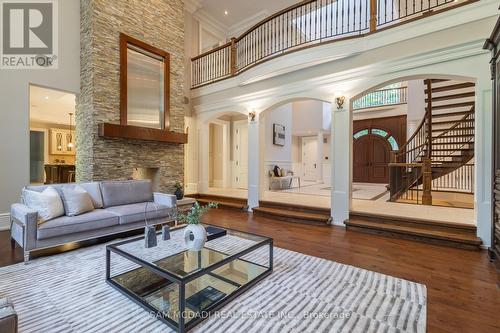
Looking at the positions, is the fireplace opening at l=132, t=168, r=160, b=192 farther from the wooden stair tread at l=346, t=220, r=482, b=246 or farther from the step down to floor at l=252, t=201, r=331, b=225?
the wooden stair tread at l=346, t=220, r=482, b=246

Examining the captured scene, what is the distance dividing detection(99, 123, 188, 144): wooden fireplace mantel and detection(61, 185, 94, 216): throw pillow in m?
1.63

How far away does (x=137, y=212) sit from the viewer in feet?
12.1

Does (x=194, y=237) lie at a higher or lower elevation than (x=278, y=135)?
lower

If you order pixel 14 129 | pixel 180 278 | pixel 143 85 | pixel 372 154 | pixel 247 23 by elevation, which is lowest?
pixel 180 278

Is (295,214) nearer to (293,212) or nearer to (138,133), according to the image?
(293,212)

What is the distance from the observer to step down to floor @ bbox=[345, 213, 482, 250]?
132 inches

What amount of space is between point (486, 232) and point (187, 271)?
396 cm

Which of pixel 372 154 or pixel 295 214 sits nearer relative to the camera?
pixel 295 214

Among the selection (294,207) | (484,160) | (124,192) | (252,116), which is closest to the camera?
(484,160)

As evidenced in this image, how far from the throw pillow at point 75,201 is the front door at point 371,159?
10.3 meters

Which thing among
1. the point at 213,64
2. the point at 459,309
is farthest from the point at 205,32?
the point at 459,309

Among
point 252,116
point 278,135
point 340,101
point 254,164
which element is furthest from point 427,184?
point 278,135

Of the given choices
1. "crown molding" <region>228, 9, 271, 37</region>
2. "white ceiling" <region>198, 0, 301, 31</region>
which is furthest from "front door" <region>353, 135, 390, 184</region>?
"crown molding" <region>228, 9, 271, 37</region>

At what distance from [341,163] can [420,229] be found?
160cm
